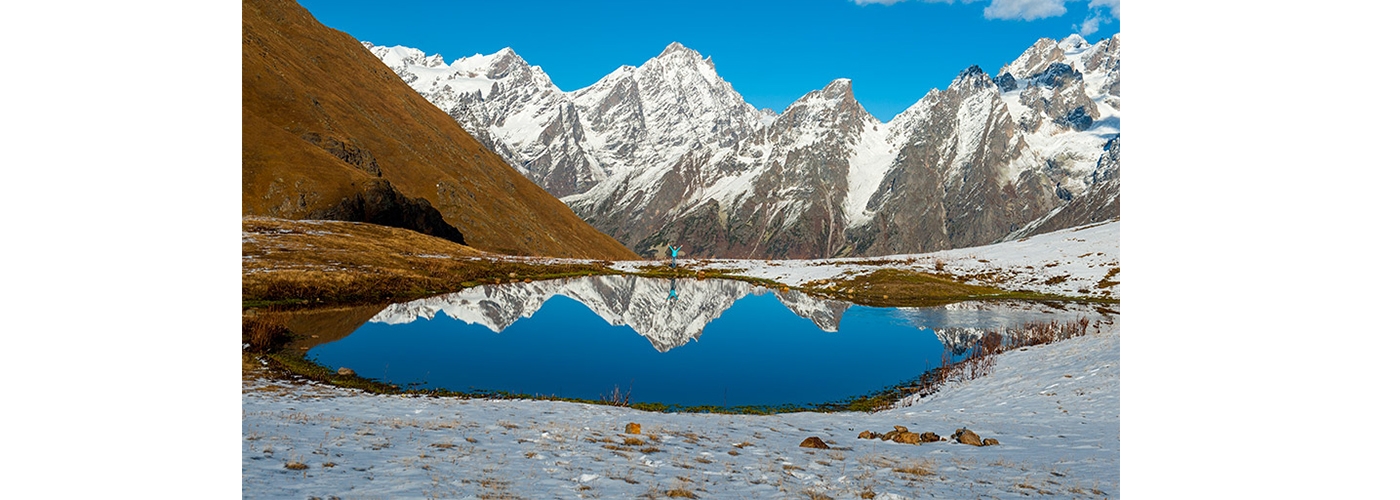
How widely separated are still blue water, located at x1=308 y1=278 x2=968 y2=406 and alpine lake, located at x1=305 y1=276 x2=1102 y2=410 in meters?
0.07

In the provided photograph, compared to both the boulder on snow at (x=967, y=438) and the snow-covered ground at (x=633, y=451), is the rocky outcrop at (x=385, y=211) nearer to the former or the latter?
the snow-covered ground at (x=633, y=451)

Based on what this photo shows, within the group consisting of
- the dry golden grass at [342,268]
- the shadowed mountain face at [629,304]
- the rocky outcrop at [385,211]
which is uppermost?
the rocky outcrop at [385,211]

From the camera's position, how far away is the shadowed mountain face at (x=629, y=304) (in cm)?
3666

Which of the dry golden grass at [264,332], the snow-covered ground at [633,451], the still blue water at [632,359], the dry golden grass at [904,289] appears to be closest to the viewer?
the snow-covered ground at [633,451]

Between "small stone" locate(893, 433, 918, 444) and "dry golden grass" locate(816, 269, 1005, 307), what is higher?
"dry golden grass" locate(816, 269, 1005, 307)

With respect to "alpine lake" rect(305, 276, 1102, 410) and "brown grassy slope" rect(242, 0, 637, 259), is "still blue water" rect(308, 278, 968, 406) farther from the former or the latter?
"brown grassy slope" rect(242, 0, 637, 259)

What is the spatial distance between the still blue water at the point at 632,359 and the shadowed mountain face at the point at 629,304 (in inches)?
36.9

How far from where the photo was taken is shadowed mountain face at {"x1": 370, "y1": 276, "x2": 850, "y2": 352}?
36656 mm

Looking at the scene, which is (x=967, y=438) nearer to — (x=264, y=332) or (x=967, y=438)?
(x=967, y=438)

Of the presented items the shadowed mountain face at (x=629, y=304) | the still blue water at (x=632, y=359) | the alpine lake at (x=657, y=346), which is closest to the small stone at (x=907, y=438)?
the alpine lake at (x=657, y=346)

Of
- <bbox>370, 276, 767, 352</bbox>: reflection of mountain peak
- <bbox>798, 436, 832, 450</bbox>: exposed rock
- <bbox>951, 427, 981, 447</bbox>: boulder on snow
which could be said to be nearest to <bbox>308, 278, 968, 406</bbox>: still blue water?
<bbox>370, 276, 767, 352</bbox>: reflection of mountain peak
